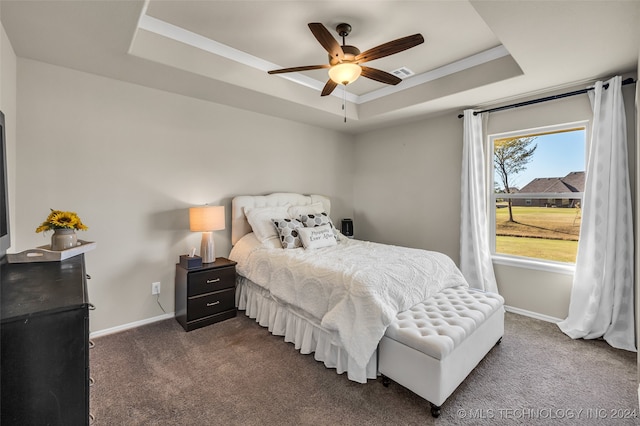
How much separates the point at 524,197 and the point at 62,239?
430cm

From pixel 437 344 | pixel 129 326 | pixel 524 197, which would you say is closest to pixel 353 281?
pixel 437 344

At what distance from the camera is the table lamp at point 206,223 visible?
9.84ft

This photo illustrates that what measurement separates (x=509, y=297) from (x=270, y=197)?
3.16m

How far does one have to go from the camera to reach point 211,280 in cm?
300

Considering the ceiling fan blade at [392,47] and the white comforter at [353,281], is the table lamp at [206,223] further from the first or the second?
the ceiling fan blade at [392,47]

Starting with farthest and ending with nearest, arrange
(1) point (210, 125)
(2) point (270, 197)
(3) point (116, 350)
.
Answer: (2) point (270, 197)
(1) point (210, 125)
(3) point (116, 350)

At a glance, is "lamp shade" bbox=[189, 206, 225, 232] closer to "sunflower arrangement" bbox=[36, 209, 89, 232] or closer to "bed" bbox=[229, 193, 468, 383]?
"bed" bbox=[229, 193, 468, 383]

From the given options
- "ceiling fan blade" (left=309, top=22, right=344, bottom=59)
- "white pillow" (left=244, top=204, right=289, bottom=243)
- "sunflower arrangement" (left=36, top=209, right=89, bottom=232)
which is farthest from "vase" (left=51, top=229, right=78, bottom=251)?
"ceiling fan blade" (left=309, top=22, right=344, bottom=59)

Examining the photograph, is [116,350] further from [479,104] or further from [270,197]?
[479,104]

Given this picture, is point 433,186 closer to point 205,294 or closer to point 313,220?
point 313,220

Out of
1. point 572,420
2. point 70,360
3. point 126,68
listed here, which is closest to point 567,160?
point 572,420

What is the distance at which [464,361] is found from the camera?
1.99 metres

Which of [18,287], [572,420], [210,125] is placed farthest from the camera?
[210,125]

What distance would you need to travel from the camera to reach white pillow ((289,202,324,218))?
12.7ft
